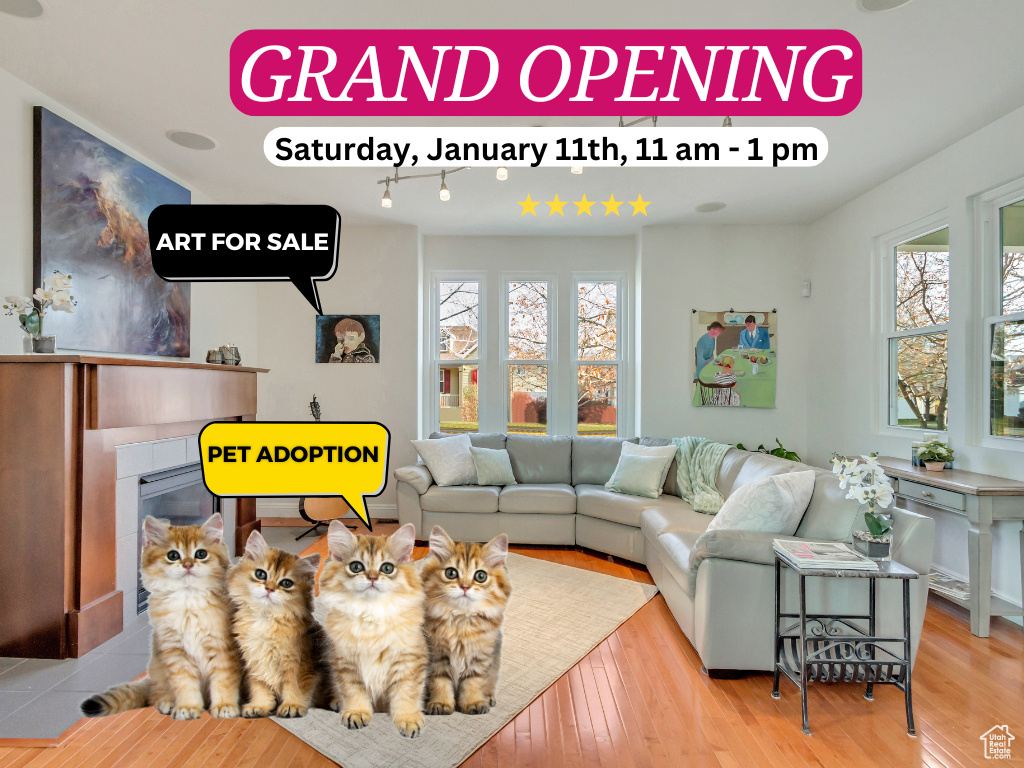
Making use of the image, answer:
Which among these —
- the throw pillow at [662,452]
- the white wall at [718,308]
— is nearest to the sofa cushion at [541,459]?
the throw pillow at [662,452]

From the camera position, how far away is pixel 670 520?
3365 mm

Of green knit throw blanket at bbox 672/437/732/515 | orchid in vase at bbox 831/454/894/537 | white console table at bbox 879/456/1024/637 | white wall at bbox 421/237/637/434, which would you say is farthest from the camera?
white wall at bbox 421/237/637/434

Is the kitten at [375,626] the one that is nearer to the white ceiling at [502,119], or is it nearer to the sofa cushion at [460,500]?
the white ceiling at [502,119]

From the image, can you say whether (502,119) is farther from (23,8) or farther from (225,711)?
(225,711)

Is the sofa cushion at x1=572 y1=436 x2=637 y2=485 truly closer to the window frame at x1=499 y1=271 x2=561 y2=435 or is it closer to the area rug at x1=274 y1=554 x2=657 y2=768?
the window frame at x1=499 y1=271 x2=561 y2=435

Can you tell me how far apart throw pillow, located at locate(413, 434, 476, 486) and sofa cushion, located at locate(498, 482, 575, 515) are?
12.9 inches

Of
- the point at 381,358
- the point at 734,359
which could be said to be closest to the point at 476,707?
the point at 381,358

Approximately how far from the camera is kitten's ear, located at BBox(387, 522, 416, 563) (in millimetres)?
446

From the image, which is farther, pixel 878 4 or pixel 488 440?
pixel 488 440

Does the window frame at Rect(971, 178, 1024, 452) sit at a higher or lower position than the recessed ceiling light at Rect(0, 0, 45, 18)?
lower

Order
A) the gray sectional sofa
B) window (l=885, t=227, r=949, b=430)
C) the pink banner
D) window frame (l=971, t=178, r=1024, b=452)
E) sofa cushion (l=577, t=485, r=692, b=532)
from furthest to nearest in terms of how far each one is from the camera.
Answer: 1. sofa cushion (l=577, t=485, r=692, b=532)
2. window (l=885, t=227, r=949, b=430)
3. window frame (l=971, t=178, r=1024, b=452)
4. the gray sectional sofa
5. the pink banner

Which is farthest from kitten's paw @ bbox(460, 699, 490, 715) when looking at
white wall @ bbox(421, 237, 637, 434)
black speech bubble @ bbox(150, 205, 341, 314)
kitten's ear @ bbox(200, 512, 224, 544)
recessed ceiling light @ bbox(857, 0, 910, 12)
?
white wall @ bbox(421, 237, 637, 434)

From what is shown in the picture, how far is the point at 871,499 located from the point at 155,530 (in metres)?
2.23

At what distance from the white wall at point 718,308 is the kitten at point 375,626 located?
4.73 metres
